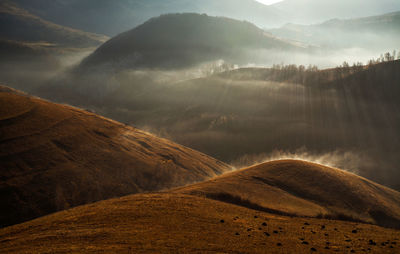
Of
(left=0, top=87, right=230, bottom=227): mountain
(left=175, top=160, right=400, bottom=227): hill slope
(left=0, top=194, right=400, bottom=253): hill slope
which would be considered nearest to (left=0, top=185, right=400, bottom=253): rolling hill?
(left=0, top=194, right=400, bottom=253): hill slope

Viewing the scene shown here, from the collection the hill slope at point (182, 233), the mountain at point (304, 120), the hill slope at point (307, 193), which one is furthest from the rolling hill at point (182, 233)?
the mountain at point (304, 120)

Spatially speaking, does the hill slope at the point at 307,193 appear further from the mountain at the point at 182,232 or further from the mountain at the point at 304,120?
the mountain at the point at 304,120

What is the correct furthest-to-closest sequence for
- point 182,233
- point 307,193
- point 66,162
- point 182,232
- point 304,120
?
point 304,120, point 66,162, point 307,193, point 182,232, point 182,233

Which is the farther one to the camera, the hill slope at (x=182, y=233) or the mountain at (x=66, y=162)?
the mountain at (x=66, y=162)

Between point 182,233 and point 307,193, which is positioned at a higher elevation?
point 182,233

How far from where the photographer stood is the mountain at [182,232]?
12930mm

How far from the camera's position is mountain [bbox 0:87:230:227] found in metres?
23.4

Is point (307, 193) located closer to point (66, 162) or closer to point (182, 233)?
point (182, 233)

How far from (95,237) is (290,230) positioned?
1034 centimetres

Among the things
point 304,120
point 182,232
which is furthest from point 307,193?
point 304,120

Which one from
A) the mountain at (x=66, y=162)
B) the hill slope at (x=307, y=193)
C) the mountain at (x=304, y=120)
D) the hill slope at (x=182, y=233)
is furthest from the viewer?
the mountain at (x=304, y=120)

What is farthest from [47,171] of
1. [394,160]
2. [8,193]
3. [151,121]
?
[151,121]

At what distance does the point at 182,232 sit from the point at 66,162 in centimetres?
1851

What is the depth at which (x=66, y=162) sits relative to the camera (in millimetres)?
28172
